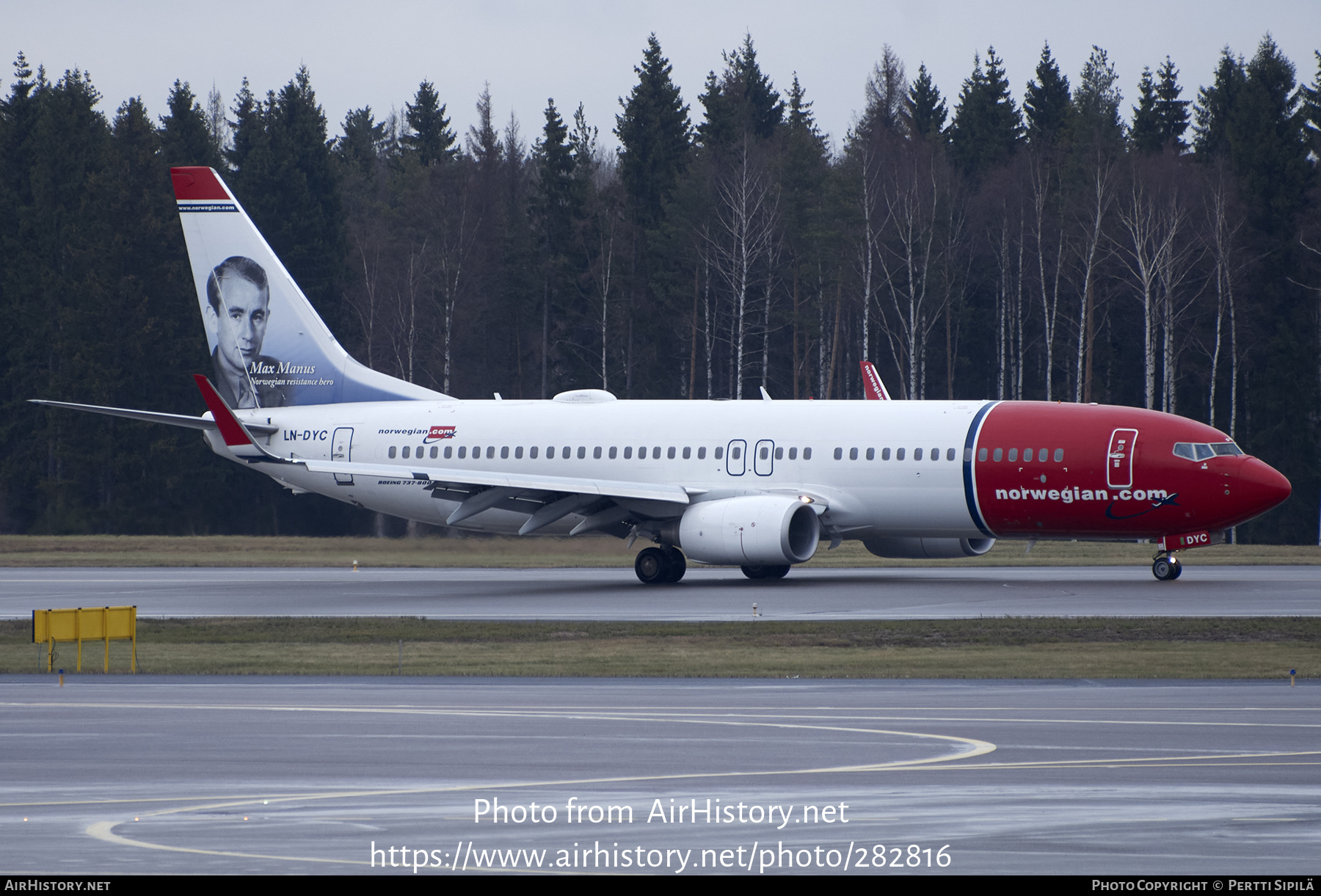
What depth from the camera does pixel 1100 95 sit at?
9844 centimetres

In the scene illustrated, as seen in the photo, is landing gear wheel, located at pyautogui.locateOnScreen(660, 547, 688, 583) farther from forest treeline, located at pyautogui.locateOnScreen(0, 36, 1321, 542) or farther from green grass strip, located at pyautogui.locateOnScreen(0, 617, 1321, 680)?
forest treeline, located at pyautogui.locateOnScreen(0, 36, 1321, 542)

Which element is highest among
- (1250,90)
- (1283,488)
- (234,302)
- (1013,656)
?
(1250,90)

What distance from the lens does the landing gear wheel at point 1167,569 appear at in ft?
114

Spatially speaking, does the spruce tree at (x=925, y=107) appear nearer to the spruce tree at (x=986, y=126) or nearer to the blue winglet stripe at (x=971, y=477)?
the spruce tree at (x=986, y=126)

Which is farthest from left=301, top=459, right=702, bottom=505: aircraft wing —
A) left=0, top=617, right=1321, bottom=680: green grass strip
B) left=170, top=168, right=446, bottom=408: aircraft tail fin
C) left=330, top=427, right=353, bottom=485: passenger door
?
left=0, top=617, right=1321, bottom=680: green grass strip

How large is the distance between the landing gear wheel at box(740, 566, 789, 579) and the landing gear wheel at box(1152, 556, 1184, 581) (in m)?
7.89

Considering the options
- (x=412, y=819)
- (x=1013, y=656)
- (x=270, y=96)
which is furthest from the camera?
(x=270, y=96)

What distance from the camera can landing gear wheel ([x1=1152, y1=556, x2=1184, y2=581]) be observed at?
34.8 meters

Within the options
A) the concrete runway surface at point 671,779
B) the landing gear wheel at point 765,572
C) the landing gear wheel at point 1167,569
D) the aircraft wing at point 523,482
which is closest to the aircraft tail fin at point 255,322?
the aircraft wing at point 523,482

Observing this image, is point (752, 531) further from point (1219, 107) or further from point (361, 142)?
point (361, 142)

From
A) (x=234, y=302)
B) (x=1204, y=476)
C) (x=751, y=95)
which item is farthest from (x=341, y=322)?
(x=1204, y=476)

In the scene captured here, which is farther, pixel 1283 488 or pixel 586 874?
pixel 1283 488

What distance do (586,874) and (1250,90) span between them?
75.8 metres

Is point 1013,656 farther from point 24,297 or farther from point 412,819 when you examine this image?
point 24,297
